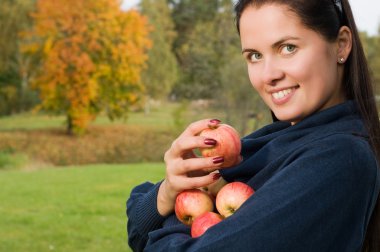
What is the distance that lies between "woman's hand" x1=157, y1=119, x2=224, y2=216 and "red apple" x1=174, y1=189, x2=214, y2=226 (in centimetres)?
3

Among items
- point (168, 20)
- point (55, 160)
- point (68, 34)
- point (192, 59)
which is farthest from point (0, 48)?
point (168, 20)

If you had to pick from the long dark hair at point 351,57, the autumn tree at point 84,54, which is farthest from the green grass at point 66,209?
the autumn tree at point 84,54

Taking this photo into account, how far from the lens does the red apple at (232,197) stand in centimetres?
154

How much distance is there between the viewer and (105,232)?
8258mm

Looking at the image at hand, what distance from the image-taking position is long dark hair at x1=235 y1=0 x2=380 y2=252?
4.90ft

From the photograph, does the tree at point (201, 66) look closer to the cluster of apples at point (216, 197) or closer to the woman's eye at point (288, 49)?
the cluster of apples at point (216, 197)

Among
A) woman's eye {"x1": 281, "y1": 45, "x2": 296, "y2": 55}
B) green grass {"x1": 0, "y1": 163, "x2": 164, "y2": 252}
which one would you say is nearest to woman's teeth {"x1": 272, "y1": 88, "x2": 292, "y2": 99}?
woman's eye {"x1": 281, "y1": 45, "x2": 296, "y2": 55}

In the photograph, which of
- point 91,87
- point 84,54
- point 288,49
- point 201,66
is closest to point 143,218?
point 288,49

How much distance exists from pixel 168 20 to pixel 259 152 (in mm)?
48190

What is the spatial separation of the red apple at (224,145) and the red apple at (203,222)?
0.55 ft

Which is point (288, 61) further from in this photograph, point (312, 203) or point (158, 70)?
point (158, 70)

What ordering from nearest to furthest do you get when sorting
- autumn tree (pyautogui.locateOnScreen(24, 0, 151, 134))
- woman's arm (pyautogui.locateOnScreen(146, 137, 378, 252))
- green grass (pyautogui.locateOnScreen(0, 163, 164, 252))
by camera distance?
1. woman's arm (pyautogui.locateOnScreen(146, 137, 378, 252))
2. green grass (pyautogui.locateOnScreen(0, 163, 164, 252))
3. autumn tree (pyautogui.locateOnScreen(24, 0, 151, 134))

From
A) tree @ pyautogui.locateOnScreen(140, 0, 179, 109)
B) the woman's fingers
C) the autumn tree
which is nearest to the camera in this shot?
the woman's fingers

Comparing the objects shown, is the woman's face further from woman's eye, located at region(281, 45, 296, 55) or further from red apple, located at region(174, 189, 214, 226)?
red apple, located at region(174, 189, 214, 226)
